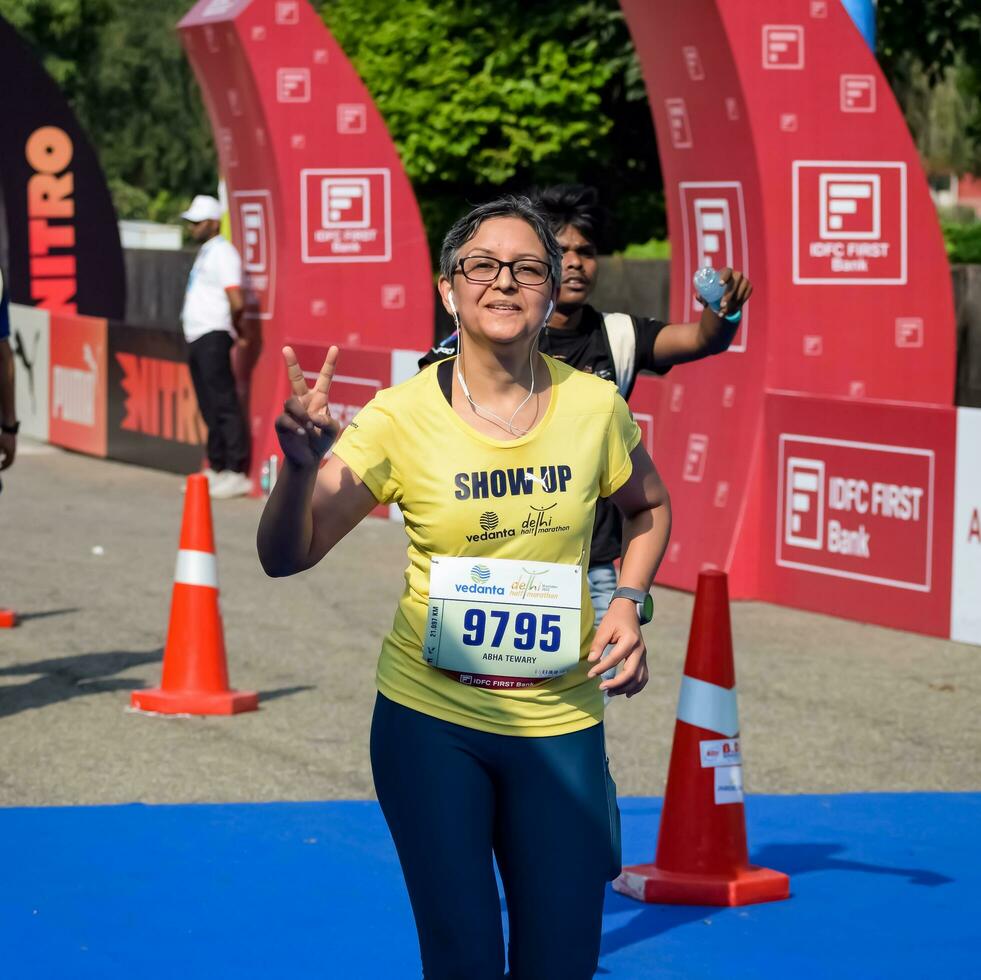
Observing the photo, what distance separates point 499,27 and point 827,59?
15.5 meters

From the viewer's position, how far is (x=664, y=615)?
1105 cm

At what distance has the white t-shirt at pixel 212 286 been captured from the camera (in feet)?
51.8

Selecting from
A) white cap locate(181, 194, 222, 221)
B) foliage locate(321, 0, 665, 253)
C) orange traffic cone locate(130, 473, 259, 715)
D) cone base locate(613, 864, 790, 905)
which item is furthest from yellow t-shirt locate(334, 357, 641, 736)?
foliage locate(321, 0, 665, 253)

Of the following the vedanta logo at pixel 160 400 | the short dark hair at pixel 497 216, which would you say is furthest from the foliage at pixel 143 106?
the short dark hair at pixel 497 216

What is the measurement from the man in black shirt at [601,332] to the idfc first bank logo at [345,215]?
35.7 feet

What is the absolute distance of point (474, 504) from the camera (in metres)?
3.88

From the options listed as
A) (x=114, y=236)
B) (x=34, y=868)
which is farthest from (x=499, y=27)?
(x=34, y=868)

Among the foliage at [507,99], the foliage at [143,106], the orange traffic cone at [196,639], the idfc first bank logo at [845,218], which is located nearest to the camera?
the orange traffic cone at [196,639]

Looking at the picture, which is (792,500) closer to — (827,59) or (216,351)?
(827,59)

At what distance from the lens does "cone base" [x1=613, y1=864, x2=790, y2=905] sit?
19.4 ft

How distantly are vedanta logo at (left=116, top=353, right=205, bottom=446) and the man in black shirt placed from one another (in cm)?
1141

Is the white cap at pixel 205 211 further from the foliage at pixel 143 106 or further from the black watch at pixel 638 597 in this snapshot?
the foliage at pixel 143 106

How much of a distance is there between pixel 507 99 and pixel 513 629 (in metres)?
22.7

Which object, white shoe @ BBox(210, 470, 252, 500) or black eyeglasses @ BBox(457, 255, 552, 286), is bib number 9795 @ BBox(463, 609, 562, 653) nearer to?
black eyeglasses @ BBox(457, 255, 552, 286)
